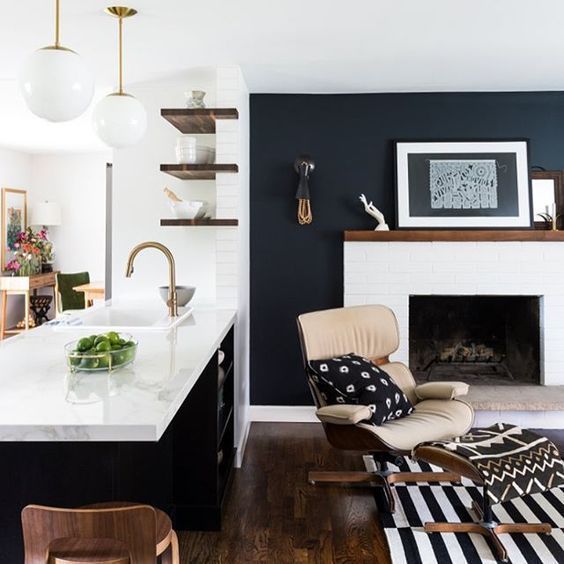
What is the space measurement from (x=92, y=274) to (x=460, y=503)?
20.0ft

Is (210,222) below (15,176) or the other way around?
below

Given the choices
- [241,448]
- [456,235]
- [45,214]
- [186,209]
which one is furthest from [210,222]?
[45,214]

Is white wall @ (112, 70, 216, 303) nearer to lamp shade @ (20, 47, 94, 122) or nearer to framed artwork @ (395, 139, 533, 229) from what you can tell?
framed artwork @ (395, 139, 533, 229)

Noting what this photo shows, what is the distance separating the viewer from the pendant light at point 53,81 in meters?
1.88

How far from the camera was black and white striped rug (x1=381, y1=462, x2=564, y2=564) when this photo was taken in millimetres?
2490

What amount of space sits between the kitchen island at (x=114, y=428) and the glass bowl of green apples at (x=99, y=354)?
1.2 inches

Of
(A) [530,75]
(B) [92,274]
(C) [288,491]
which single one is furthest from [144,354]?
(B) [92,274]

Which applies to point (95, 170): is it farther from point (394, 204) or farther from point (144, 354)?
point (144, 354)

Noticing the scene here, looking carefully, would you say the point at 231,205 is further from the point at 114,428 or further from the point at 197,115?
the point at 114,428

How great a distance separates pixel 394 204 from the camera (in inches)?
168

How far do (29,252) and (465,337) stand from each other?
5374mm

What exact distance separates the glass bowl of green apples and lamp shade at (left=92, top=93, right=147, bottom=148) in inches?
34.6

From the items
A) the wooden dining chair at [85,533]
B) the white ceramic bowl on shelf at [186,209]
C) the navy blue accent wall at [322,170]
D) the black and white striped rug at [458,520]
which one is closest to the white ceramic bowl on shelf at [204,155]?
the white ceramic bowl on shelf at [186,209]

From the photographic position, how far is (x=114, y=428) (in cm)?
140
